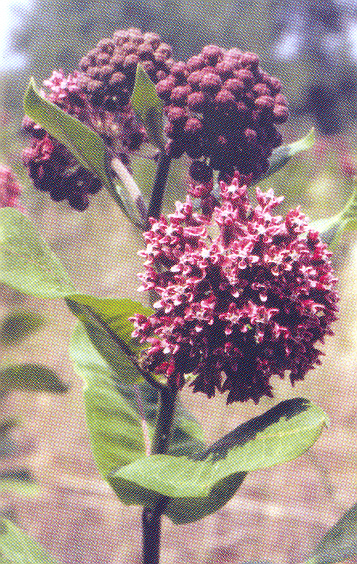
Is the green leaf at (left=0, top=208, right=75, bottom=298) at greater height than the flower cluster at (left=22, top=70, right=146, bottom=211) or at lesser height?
lesser

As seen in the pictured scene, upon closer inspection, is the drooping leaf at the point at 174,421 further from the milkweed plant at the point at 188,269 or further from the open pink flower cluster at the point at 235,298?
the open pink flower cluster at the point at 235,298

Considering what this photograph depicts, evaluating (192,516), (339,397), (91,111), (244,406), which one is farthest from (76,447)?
(91,111)

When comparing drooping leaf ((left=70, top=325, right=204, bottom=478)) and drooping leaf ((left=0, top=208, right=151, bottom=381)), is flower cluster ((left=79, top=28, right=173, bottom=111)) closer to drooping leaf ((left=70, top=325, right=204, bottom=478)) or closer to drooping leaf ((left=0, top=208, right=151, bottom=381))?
drooping leaf ((left=0, top=208, right=151, bottom=381))

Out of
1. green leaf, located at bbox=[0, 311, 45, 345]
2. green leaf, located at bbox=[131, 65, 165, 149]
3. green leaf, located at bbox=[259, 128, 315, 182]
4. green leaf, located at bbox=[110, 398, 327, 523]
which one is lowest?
green leaf, located at bbox=[0, 311, 45, 345]

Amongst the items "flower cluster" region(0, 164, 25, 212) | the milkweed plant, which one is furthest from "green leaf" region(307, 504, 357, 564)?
"flower cluster" region(0, 164, 25, 212)

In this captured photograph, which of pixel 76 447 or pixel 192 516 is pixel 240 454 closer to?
pixel 192 516

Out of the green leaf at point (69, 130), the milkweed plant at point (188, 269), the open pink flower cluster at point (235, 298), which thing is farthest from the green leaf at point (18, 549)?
the green leaf at point (69, 130)
